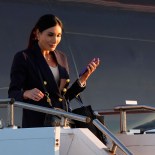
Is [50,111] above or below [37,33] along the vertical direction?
below

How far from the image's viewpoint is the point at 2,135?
4.08m

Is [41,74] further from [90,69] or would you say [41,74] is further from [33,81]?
[90,69]

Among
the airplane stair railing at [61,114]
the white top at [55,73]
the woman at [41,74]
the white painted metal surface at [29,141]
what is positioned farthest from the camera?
the white top at [55,73]

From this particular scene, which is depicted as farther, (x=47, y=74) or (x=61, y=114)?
(x=47, y=74)

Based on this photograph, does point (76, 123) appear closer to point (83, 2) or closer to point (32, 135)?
point (32, 135)

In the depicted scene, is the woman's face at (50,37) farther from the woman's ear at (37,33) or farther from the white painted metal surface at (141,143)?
the white painted metal surface at (141,143)

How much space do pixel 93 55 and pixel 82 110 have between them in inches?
213

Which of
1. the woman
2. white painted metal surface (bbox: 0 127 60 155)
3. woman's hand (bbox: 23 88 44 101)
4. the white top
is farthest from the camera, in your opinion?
the white top

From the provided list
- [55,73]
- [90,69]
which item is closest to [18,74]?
[55,73]

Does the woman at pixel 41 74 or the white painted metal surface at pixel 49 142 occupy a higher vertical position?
the woman at pixel 41 74

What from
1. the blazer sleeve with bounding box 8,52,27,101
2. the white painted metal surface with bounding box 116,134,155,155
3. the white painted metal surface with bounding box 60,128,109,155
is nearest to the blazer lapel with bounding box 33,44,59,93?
the blazer sleeve with bounding box 8,52,27,101

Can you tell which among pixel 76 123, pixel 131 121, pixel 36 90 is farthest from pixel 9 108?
pixel 131 121

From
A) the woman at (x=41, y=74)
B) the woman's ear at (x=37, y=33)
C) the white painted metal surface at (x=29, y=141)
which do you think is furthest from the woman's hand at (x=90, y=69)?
the white painted metal surface at (x=29, y=141)

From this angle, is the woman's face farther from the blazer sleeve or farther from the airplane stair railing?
the airplane stair railing
